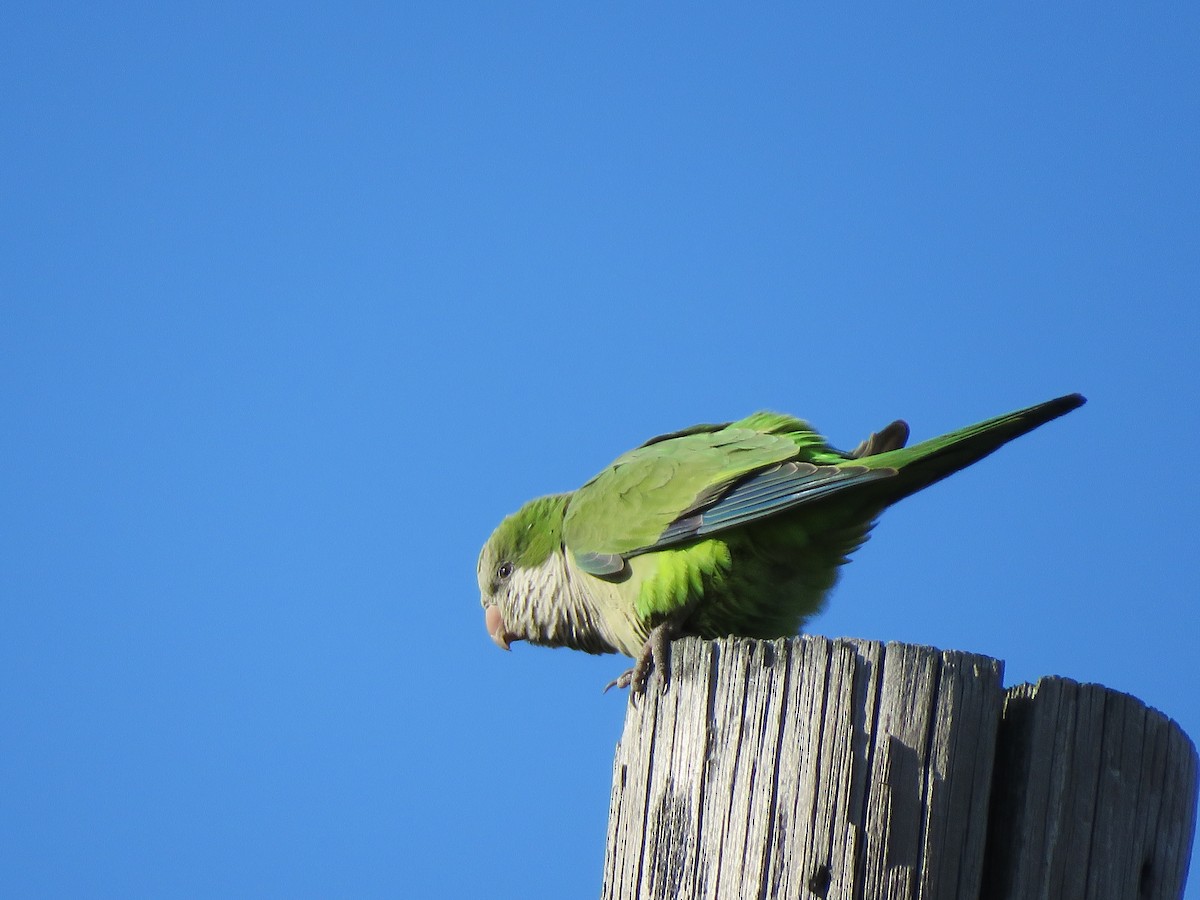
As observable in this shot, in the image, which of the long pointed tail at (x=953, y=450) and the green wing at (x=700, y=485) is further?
the green wing at (x=700, y=485)

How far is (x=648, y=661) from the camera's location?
14.7ft

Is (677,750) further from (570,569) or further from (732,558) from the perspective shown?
(570,569)

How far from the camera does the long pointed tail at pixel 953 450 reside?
3980 mm

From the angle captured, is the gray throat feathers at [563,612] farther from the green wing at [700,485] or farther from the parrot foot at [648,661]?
the parrot foot at [648,661]

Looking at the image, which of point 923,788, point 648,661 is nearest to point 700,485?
point 648,661

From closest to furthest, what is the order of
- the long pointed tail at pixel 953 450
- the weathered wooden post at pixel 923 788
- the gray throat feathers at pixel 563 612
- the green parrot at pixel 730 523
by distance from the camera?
the weathered wooden post at pixel 923 788
the long pointed tail at pixel 953 450
the green parrot at pixel 730 523
the gray throat feathers at pixel 563 612

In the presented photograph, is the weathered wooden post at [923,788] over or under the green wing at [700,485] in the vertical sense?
under

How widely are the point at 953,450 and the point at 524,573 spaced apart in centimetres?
269

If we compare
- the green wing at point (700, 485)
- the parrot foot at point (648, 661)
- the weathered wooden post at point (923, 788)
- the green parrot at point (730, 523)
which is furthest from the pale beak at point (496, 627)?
the weathered wooden post at point (923, 788)

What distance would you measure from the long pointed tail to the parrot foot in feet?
3.40

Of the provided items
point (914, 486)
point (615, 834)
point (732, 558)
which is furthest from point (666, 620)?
point (615, 834)

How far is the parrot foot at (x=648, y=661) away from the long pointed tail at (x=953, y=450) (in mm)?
1037

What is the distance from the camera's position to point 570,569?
5.76m

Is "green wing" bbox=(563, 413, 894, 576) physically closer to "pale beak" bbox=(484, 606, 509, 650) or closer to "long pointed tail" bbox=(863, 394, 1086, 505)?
"long pointed tail" bbox=(863, 394, 1086, 505)
